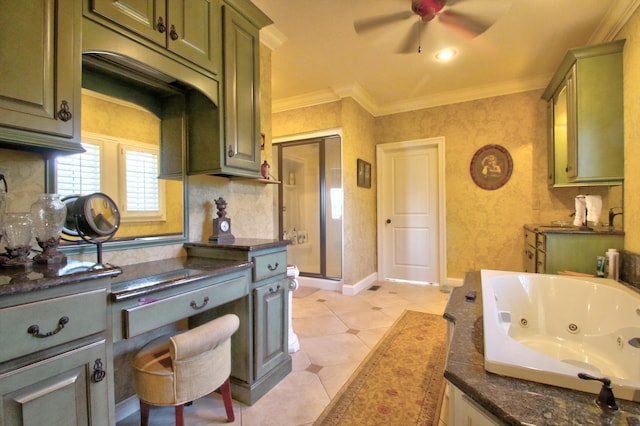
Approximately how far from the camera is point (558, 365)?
0.99 metres

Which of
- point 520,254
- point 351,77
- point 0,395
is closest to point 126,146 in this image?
point 0,395

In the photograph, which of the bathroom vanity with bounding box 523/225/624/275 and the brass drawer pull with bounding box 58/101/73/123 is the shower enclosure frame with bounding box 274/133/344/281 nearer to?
the bathroom vanity with bounding box 523/225/624/275

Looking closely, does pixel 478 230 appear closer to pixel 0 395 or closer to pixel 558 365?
pixel 558 365

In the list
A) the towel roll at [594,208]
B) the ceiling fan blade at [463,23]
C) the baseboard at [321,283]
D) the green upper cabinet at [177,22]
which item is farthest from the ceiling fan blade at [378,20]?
the baseboard at [321,283]

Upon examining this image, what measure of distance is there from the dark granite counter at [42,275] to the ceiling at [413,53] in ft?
6.85

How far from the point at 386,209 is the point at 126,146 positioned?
3.57 meters

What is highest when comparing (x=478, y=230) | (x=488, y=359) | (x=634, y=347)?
(x=478, y=230)

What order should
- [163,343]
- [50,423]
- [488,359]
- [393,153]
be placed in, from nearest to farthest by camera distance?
[50,423]
[488,359]
[163,343]
[393,153]

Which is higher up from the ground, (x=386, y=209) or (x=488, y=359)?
(x=386, y=209)

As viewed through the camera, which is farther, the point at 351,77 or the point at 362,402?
the point at 351,77

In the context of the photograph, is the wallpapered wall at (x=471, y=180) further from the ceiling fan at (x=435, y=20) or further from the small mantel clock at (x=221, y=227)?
the small mantel clock at (x=221, y=227)

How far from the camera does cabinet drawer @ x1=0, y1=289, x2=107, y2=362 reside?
2.76 ft

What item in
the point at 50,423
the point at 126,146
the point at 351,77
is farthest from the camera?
the point at 351,77

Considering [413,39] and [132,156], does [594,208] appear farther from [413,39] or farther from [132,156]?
[132,156]
